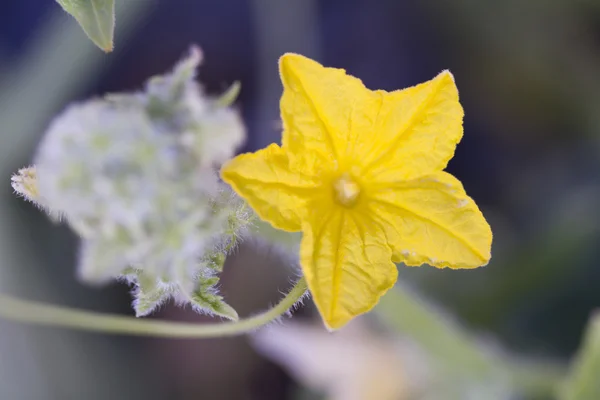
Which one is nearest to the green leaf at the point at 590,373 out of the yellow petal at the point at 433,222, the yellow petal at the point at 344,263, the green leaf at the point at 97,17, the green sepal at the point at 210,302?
the yellow petal at the point at 433,222

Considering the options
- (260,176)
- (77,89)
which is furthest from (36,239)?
(260,176)

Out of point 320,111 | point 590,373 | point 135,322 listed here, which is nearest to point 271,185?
point 320,111

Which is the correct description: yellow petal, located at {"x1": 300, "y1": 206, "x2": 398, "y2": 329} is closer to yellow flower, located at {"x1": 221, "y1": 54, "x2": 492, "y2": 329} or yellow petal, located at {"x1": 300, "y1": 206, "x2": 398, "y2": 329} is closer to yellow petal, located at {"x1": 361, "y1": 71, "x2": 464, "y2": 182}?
yellow flower, located at {"x1": 221, "y1": 54, "x2": 492, "y2": 329}

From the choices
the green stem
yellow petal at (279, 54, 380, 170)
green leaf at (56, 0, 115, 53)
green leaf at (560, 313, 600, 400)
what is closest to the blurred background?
green leaf at (560, 313, 600, 400)

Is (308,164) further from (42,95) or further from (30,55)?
(30,55)

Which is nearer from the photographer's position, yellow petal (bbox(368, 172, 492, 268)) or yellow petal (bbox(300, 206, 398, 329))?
yellow petal (bbox(300, 206, 398, 329))

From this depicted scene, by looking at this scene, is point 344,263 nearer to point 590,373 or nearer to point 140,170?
point 140,170
